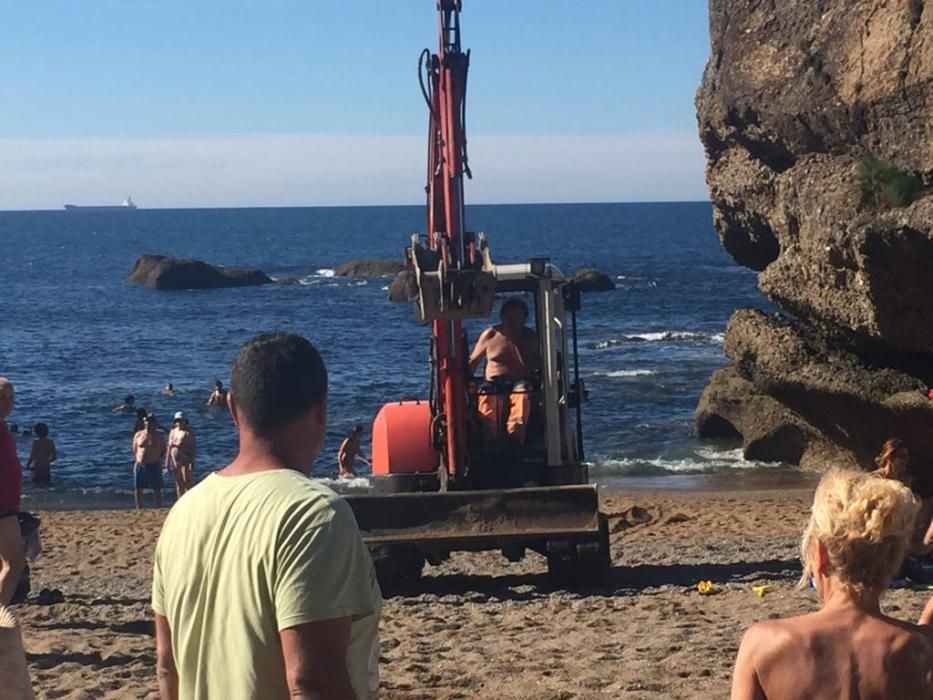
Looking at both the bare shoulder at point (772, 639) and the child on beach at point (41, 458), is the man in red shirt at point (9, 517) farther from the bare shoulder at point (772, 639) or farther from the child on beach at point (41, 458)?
the child on beach at point (41, 458)

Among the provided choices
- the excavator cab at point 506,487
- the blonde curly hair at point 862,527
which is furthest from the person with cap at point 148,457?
the blonde curly hair at point 862,527

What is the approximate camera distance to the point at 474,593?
39.9ft

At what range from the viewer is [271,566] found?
3285 millimetres

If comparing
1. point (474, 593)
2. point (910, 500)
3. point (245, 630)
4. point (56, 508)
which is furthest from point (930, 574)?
point (56, 508)

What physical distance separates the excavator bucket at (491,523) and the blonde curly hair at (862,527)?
25.8 ft

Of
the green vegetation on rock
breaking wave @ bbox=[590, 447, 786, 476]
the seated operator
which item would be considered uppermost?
the green vegetation on rock

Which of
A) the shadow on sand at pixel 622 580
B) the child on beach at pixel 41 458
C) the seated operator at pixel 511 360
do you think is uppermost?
the seated operator at pixel 511 360

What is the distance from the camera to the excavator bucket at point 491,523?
1142 centimetres

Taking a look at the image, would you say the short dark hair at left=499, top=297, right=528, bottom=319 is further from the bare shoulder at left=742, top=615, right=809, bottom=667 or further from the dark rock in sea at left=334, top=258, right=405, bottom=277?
the dark rock in sea at left=334, top=258, right=405, bottom=277

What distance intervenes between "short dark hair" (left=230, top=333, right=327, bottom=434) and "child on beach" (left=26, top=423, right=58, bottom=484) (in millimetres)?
19521

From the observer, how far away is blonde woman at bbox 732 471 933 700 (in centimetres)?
350

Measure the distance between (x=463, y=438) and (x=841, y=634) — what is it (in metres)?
8.39

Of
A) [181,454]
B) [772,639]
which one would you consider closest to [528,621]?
[772,639]

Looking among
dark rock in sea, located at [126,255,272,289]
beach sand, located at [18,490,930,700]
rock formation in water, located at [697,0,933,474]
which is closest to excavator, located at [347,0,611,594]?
beach sand, located at [18,490,930,700]
